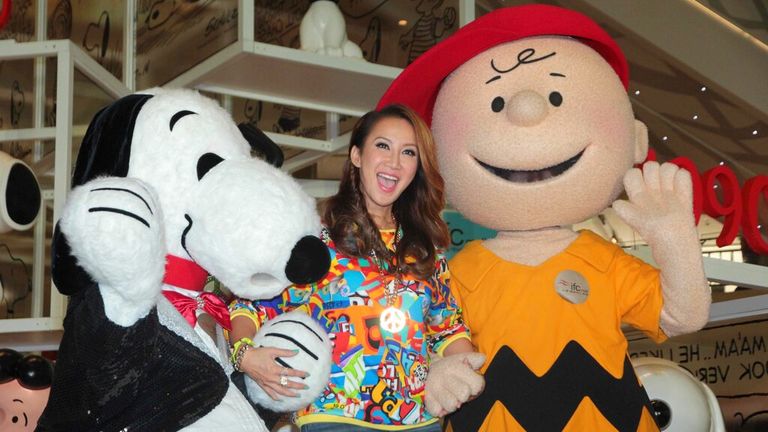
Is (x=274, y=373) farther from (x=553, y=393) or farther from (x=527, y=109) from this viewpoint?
(x=527, y=109)

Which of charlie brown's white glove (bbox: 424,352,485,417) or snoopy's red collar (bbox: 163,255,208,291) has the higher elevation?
snoopy's red collar (bbox: 163,255,208,291)

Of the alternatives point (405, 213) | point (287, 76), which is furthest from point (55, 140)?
point (405, 213)

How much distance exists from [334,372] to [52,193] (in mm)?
2072

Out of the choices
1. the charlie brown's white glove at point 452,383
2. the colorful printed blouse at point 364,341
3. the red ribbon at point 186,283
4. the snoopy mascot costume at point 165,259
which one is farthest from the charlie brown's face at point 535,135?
the red ribbon at point 186,283

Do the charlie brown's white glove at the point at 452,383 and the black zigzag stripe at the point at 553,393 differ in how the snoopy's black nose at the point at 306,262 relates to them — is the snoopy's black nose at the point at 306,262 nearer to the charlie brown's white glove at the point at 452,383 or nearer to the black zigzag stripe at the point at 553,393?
the charlie brown's white glove at the point at 452,383

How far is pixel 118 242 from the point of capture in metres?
1.40

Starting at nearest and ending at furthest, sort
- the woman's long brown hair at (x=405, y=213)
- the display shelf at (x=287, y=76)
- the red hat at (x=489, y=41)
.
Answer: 1. the woman's long brown hair at (x=405, y=213)
2. the red hat at (x=489, y=41)
3. the display shelf at (x=287, y=76)

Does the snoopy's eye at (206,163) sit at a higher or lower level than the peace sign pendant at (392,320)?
higher

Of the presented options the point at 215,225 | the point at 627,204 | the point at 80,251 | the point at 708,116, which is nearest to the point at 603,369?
the point at 627,204

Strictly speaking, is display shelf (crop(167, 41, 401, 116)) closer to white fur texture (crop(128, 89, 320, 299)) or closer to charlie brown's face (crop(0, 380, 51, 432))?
charlie brown's face (crop(0, 380, 51, 432))

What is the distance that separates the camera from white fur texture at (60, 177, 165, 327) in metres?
1.39

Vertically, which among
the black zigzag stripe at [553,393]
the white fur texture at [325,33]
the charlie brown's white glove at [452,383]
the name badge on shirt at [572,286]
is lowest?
the black zigzag stripe at [553,393]

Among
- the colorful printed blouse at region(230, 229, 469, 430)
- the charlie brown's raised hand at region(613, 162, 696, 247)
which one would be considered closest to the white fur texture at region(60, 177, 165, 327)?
the colorful printed blouse at region(230, 229, 469, 430)

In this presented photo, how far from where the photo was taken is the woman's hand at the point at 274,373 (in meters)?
1.70
